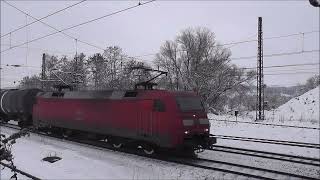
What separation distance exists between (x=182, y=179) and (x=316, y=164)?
502cm

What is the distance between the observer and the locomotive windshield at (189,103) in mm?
14092

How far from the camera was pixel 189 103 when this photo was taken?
47.6 ft

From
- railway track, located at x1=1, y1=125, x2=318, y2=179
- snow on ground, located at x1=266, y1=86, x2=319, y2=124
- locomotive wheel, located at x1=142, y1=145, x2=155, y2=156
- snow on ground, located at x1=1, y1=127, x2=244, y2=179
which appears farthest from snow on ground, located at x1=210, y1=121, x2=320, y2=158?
snow on ground, located at x1=266, y1=86, x2=319, y2=124

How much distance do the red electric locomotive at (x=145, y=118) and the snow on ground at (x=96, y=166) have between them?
2.74ft

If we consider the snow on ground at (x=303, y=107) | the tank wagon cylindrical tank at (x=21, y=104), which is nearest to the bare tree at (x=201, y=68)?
the snow on ground at (x=303, y=107)

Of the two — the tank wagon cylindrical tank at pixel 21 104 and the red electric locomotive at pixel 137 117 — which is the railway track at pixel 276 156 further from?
the tank wagon cylindrical tank at pixel 21 104

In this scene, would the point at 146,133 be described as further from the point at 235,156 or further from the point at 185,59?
the point at 185,59

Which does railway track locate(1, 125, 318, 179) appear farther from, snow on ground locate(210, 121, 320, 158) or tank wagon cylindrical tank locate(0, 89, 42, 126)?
tank wagon cylindrical tank locate(0, 89, 42, 126)

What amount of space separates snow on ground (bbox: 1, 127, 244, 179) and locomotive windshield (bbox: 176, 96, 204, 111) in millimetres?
2188

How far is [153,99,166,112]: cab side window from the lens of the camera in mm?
13921

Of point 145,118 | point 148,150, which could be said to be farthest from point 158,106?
point 148,150

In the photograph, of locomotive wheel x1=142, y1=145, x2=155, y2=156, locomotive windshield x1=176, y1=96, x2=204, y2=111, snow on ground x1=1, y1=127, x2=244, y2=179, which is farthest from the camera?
locomotive wheel x1=142, y1=145, x2=155, y2=156

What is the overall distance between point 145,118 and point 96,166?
2750 millimetres

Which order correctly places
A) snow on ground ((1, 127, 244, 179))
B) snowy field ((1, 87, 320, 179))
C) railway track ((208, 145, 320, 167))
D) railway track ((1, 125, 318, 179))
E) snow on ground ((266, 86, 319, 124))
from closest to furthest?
1. railway track ((1, 125, 318, 179))
2. snow on ground ((1, 127, 244, 179))
3. snowy field ((1, 87, 320, 179))
4. railway track ((208, 145, 320, 167))
5. snow on ground ((266, 86, 319, 124))
